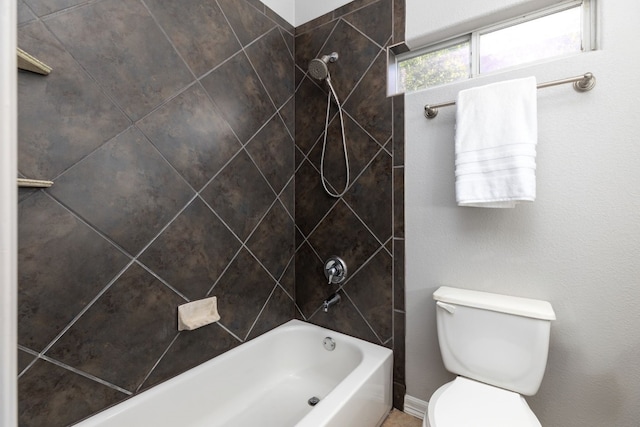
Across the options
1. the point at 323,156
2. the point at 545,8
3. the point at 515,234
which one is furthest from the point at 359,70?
the point at 515,234

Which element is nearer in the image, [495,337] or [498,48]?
[495,337]

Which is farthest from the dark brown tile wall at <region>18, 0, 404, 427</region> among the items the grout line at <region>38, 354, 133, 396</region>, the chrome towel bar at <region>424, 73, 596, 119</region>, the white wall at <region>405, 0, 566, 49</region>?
the chrome towel bar at <region>424, 73, 596, 119</region>

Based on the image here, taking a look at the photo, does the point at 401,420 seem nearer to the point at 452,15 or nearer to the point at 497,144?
the point at 497,144

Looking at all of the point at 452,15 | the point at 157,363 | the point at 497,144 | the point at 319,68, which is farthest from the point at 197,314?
the point at 452,15

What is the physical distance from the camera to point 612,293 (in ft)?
3.85

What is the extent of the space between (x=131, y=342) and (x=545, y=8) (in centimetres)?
240

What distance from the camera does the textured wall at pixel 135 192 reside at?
3.27 ft

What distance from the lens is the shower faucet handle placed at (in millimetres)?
1812

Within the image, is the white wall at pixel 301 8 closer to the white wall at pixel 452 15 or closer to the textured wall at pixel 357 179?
the textured wall at pixel 357 179

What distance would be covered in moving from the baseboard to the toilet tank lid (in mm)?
680

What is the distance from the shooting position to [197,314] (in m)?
1.44

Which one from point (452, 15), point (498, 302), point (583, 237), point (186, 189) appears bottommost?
point (498, 302)

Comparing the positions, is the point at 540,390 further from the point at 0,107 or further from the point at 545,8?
the point at 0,107

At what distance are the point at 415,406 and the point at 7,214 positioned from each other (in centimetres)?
190
